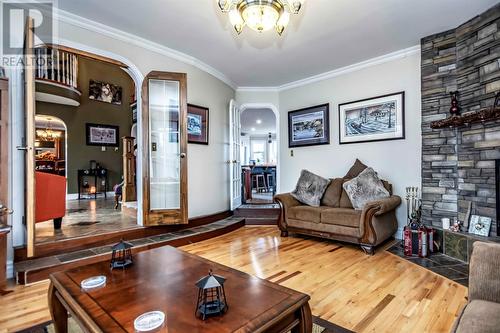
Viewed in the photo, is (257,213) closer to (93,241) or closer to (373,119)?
(373,119)

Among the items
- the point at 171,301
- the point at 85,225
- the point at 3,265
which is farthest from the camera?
the point at 85,225

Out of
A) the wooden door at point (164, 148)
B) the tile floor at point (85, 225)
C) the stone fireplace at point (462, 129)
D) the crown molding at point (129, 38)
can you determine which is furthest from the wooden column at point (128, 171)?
the stone fireplace at point (462, 129)

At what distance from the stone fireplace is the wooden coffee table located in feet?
9.50

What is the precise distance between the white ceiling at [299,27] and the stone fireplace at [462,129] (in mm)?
223

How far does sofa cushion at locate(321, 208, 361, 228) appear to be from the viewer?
11.3ft

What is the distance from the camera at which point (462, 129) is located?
3189 mm

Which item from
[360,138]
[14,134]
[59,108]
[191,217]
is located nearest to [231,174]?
[191,217]

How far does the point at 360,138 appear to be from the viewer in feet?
14.5

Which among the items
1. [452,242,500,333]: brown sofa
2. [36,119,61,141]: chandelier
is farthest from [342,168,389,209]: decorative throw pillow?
[36,119,61,141]: chandelier

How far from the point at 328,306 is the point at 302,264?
91 cm

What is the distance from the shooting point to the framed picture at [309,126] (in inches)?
193

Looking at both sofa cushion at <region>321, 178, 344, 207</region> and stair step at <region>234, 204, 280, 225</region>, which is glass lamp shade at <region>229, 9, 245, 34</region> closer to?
sofa cushion at <region>321, 178, 344, 207</region>

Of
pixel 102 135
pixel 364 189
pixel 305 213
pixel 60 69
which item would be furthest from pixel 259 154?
pixel 364 189

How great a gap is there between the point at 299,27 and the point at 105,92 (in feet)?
22.3
